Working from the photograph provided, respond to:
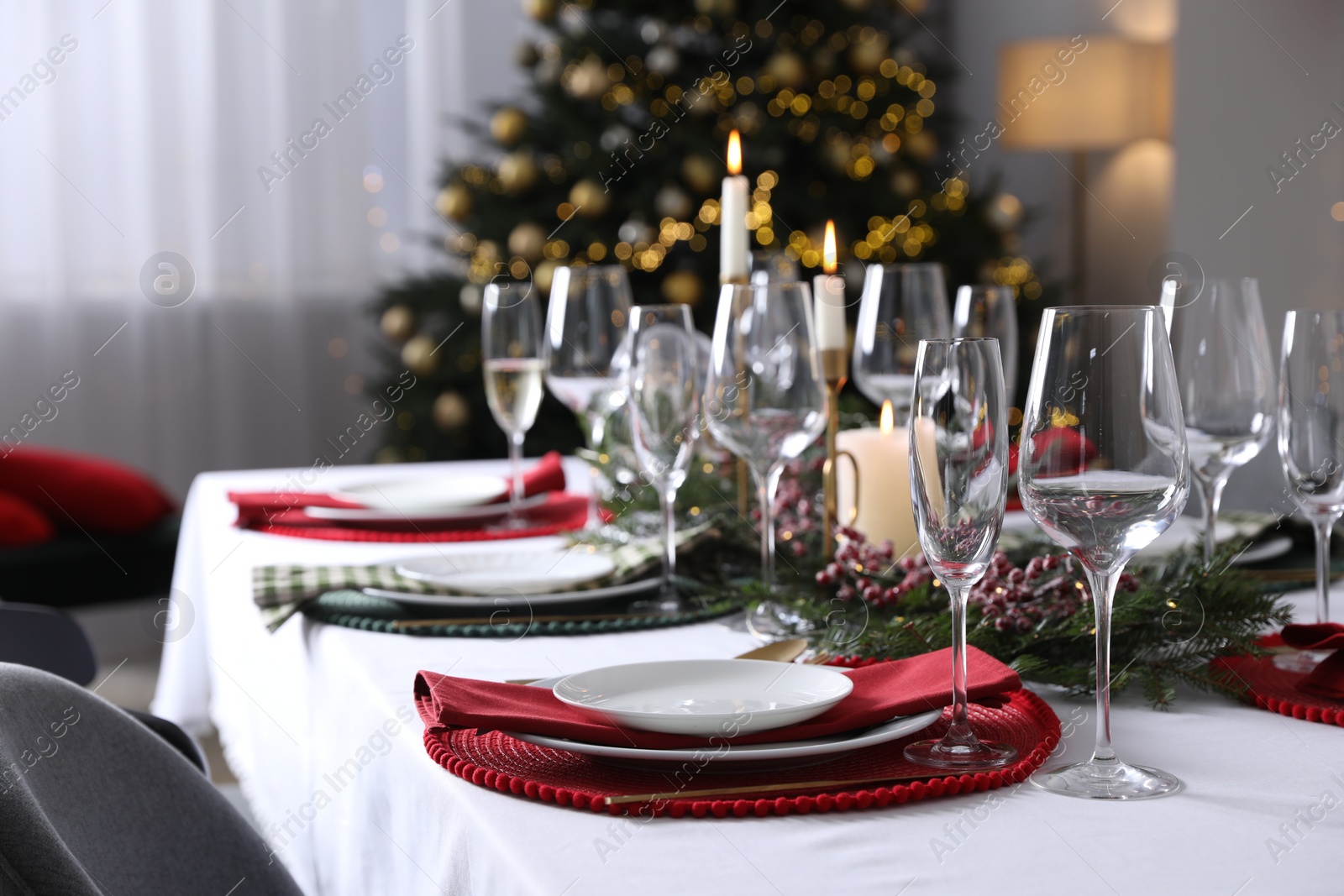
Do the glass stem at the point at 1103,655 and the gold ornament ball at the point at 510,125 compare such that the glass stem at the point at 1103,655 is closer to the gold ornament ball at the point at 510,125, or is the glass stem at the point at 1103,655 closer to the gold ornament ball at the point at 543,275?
the gold ornament ball at the point at 543,275

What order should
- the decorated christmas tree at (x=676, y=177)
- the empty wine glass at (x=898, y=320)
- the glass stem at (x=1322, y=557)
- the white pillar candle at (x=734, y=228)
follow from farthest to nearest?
the decorated christmas tree at (x=676, y=177), the empty wine glass at (x=898, y=320), the white pillar candle at (x=734, y=228), the glass stem at (x=1322, y=557)

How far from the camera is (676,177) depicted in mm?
3607

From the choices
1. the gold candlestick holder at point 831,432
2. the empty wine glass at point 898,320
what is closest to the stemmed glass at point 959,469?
the gold candlestick holder at point 831,432

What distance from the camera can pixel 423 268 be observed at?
429cm

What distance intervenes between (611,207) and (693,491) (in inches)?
94.7

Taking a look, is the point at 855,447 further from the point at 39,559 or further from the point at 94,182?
the point at 94,182

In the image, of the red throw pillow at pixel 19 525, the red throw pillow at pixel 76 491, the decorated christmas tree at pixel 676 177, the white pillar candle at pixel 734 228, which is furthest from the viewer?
the decorated christmas tree at pixel 676 177

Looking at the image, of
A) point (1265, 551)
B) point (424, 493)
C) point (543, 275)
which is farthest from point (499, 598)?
point (543, 275)

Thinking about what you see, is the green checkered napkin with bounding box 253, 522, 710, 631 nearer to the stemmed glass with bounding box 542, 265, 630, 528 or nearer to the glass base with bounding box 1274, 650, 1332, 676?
the stemmed glass with bounding box 542, 265, 630, 528

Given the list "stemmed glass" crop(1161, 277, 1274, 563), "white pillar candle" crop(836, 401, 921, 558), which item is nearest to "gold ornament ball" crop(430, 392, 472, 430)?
"white pillar candle" crop(836, 401, 921, 558)

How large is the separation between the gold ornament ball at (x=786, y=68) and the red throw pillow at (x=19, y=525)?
2.20m

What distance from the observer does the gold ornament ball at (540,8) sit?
3.61 meters

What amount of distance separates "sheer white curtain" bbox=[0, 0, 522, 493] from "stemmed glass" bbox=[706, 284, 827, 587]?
316 centimetres

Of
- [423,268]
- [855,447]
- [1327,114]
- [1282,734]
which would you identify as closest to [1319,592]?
[1282,734]
